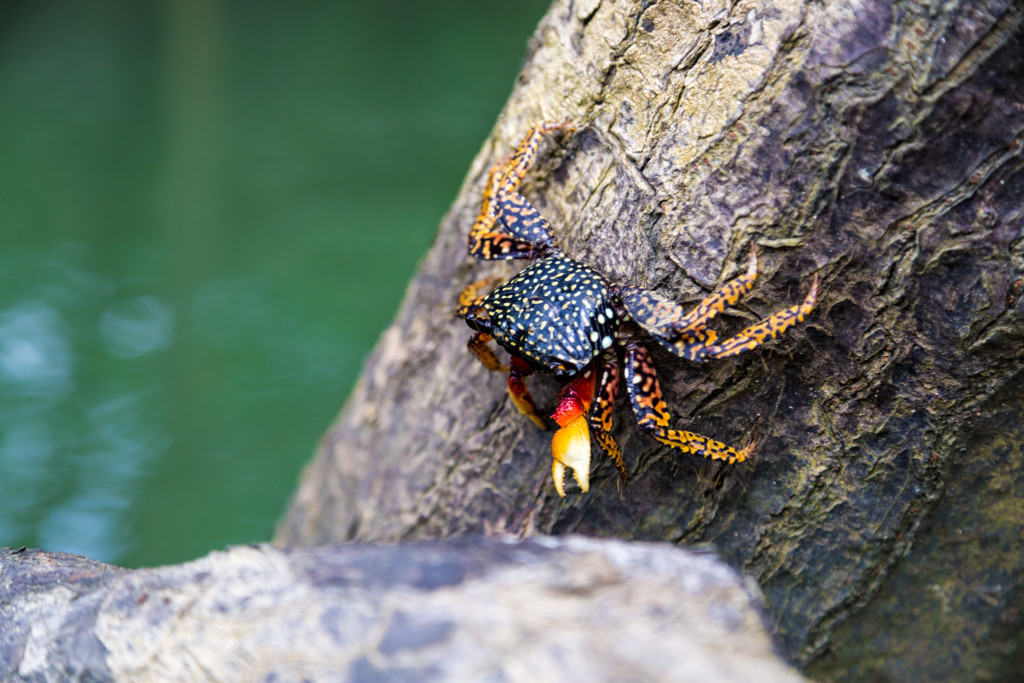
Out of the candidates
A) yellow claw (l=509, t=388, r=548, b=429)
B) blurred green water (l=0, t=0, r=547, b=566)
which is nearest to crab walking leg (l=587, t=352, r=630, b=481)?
yellow claw (l=509, t=388, r=548, b=429)

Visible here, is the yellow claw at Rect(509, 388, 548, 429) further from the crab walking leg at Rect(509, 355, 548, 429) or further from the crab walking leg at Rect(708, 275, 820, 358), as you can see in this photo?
the crab walking leg at Rect(708, 275, 820, 358)

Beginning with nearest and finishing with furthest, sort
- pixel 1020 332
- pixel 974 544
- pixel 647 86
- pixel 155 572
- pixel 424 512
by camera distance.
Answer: pixel 155 572
pixel 1020 332
pixel 647 86
pixel 974 544
pixel 424 512

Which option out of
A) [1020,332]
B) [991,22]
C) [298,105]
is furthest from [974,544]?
[298,105]

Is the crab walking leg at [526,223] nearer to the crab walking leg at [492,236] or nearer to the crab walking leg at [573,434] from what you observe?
the crab walking leg at [492,236]

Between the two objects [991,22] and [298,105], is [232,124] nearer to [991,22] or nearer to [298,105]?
[298,105]

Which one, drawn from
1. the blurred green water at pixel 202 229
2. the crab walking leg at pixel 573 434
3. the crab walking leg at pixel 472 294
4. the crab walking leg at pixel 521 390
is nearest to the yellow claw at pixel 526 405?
the crab walking leg at pixel 521 390

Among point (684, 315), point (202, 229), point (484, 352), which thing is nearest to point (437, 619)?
point (684, 315)

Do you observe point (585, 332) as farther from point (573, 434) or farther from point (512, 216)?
point (512, 216)
